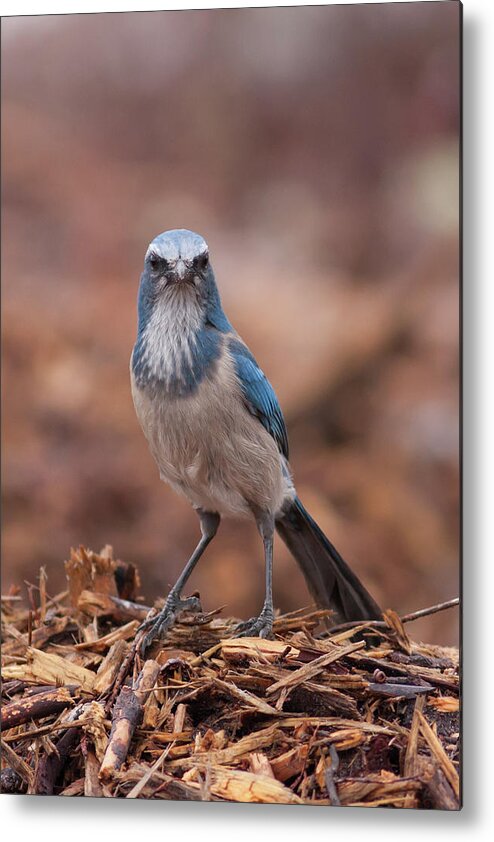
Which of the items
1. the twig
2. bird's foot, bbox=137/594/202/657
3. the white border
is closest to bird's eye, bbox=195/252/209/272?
the white border

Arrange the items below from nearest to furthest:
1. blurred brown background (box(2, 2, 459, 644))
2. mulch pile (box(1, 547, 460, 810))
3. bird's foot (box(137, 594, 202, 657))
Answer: mulch pile (box(1, 547, 460, 810)), blurred brown background (box(2, 2, 459, 644)), bird's foot (box(137, 594, 202, 657))

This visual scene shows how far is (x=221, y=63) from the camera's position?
2.67 meters

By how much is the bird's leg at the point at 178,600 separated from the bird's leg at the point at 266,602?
5.4 inches

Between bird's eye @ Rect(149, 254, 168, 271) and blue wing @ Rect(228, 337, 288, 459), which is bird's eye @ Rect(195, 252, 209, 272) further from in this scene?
blue wing @ Rect(228, 337, 288, 459)

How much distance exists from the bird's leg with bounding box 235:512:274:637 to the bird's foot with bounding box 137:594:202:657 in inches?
5.8

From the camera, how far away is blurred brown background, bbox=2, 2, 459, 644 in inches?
100

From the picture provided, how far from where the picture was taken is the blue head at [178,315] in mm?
2500

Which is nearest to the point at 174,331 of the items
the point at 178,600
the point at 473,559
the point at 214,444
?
the point at 214,444

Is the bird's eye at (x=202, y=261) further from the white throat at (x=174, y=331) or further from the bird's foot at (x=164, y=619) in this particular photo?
the bird's foot at (x=164, y=619)

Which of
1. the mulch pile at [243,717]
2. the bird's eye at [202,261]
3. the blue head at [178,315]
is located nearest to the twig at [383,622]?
the mulch pile at [243,717]

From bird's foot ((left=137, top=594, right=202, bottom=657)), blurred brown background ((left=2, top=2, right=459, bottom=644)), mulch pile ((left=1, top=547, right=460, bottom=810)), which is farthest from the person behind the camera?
bird's foot ((left=137, top=594, right=202, bottom=657))

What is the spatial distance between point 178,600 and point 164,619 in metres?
0.06

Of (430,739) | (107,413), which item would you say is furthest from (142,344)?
(430,739)

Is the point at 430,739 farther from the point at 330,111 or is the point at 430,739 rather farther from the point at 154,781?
the point at 330,111
